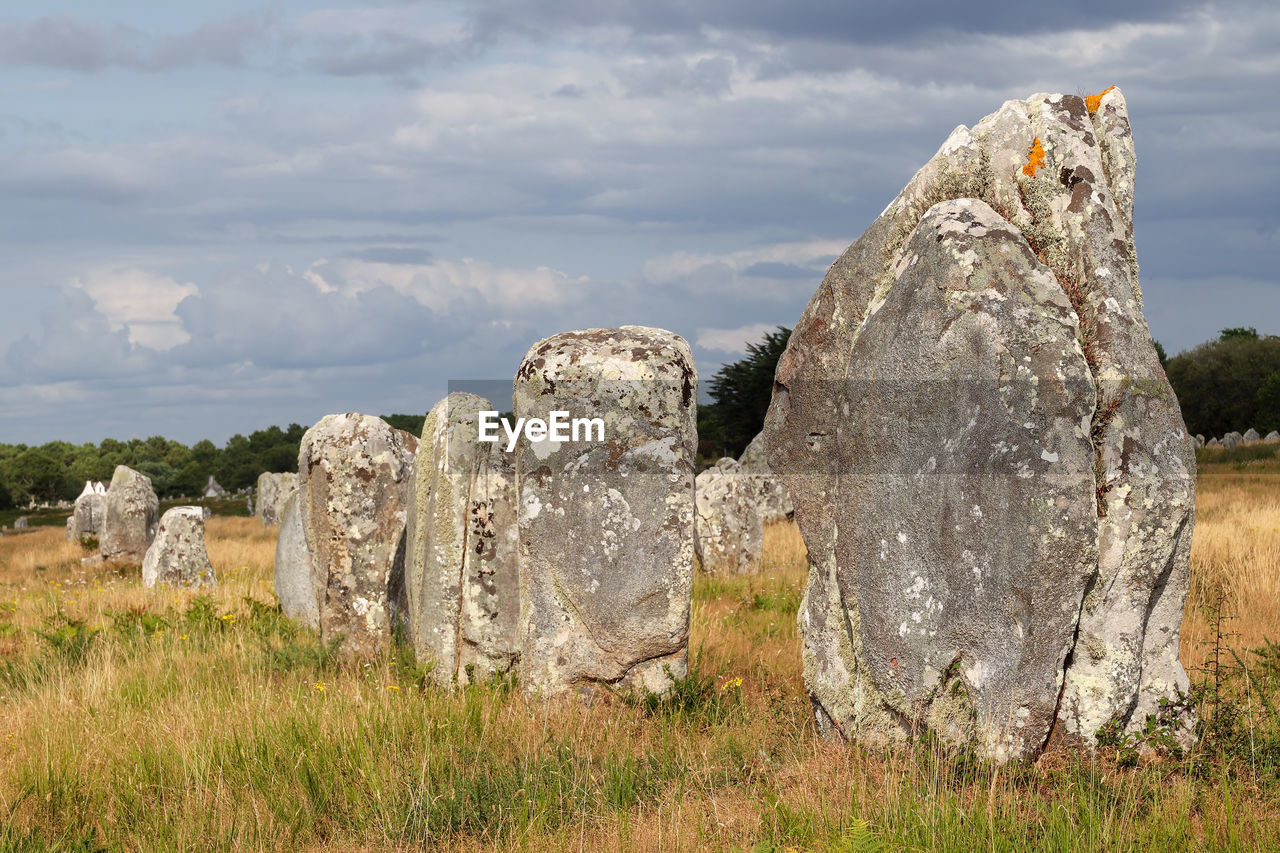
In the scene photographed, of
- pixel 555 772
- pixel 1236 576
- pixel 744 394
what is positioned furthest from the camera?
pixel 744 394

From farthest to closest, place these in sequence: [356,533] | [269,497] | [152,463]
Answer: [152,463]
[269,497]
[356,533]

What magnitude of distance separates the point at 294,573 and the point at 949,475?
976 cm

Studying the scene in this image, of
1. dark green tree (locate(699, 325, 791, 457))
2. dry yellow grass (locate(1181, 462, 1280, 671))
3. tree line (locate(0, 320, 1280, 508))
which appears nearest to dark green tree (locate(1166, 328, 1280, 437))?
tree line (locate(0, 320, 1280, 508))

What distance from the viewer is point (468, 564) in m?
8.69

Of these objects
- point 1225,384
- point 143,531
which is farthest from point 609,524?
point 1225,384

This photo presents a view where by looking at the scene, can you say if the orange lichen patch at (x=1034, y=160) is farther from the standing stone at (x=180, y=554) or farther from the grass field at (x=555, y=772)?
the standing stone at (x=180, y=554)

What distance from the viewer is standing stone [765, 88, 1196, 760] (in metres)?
5.89

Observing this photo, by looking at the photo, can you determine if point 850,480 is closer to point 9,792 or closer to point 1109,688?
point 1109,688

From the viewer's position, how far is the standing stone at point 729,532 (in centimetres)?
1677

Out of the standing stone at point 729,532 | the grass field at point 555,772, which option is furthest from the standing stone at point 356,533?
the standing stone at point 729,532

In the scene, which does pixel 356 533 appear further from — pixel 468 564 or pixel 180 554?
pixel 180 554

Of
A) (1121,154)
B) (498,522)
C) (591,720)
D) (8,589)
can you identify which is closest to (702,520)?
(498,522)

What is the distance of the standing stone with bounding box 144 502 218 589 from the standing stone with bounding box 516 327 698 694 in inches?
488

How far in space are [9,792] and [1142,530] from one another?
24.0 feet
